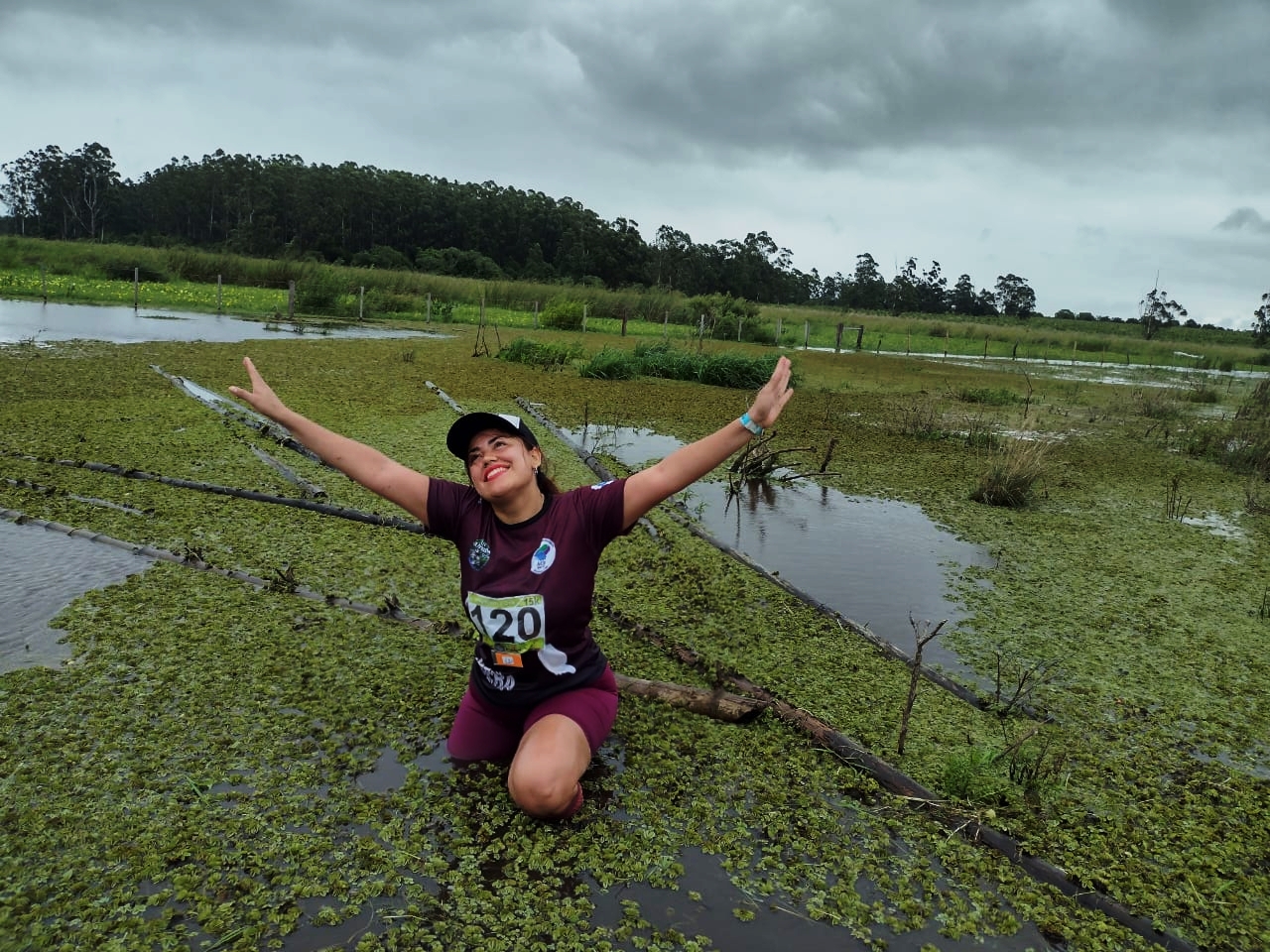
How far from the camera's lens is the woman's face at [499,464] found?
265 centimetres

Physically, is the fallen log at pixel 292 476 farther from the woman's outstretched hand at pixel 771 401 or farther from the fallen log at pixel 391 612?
the woman's outstretched hand at pixel 771 401

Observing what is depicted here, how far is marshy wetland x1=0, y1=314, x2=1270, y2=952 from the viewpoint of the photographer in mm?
2305

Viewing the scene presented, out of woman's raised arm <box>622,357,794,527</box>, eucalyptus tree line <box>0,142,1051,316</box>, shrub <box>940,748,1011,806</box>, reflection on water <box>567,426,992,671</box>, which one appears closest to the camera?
woman's raised arm <box>622,357,794,527</box>

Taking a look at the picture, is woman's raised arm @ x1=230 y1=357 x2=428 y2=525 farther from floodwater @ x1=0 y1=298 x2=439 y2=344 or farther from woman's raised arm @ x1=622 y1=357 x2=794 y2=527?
floodwater @ x1=0 y1=298 x2=439 y2=344

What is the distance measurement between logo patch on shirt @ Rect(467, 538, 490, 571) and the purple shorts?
465 mm

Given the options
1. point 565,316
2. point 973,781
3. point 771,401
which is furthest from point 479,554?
point 565,316

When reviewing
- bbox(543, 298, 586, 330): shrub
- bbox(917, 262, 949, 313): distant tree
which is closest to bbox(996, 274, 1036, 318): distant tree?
bbox(917, 262, 949, 313): distant tree

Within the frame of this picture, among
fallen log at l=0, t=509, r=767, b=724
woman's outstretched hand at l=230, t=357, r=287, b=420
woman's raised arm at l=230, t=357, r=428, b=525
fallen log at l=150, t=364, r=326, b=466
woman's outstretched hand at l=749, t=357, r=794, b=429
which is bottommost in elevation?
fallen log at l=0, t=509, r=767, b=724

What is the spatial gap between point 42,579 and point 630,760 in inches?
121

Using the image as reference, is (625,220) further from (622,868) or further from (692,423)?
A: (622,868)

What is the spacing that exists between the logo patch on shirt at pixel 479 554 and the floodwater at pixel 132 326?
13.2 meters

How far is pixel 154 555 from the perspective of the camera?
463cm

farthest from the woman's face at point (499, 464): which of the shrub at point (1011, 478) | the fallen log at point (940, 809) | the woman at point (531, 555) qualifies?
the shrub at point (1011, 478)

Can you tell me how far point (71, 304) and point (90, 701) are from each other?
2296 centimetres
